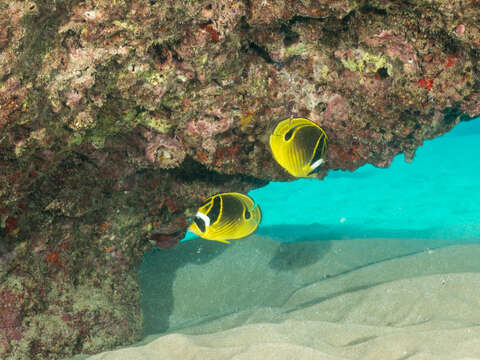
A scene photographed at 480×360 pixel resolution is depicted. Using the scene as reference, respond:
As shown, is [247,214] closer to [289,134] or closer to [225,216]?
[225,216]

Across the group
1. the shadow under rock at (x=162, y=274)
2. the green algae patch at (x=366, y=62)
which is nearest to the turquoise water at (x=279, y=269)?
the shadow under rock at (x=162, y=274)

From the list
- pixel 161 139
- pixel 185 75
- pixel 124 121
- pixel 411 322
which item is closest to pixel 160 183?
pixel 161 139

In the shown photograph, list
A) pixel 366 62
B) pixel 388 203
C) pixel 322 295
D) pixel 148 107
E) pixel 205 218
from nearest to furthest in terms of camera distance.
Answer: pixel 205 218 → pixel 148 107 → pixel 366 62 → pixel 322 295 → pixel 388 203

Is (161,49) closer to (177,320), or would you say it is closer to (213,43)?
(213,43)

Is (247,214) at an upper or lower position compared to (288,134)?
lower

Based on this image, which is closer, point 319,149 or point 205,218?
point 319,149

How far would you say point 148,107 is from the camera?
8.72ft

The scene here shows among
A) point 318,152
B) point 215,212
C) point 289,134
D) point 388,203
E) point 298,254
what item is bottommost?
point 388,203

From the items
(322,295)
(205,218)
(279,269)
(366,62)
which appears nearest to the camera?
(205,218)

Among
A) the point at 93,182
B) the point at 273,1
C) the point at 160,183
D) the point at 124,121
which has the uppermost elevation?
the point at 273,1

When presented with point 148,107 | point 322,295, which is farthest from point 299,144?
point 322,295

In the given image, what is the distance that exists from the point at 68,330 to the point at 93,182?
Result: 132cm

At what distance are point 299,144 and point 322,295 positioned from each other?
2992 millimetres

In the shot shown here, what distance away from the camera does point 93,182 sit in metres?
3.00
